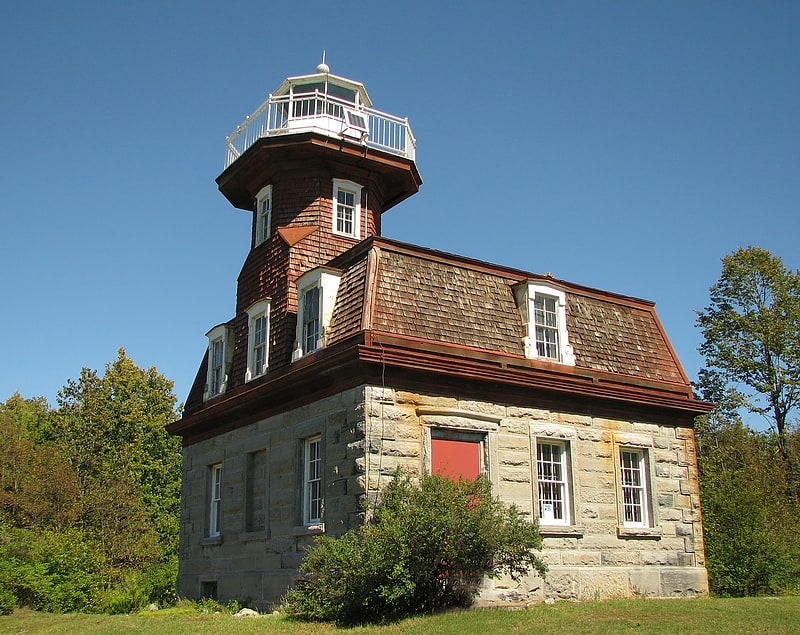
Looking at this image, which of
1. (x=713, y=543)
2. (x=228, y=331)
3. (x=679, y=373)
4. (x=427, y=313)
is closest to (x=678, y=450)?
(x=679, y=373)

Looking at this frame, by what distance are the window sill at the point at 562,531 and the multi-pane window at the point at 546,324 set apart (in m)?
3.57

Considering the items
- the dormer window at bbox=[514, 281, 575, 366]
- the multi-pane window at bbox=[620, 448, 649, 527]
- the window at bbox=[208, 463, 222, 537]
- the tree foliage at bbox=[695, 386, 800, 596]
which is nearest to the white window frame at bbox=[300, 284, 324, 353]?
the dormer window at bbox=[514, 281, 575, 366]

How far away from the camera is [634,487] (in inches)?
723

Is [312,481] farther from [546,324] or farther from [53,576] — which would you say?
[53,576]

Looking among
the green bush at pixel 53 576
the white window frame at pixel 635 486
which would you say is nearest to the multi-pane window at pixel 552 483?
the white window frame at pixel 635 486

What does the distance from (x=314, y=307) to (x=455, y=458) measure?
4.36m

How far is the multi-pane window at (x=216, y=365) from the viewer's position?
21.0 meters

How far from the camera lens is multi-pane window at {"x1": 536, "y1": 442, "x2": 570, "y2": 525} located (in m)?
16.8

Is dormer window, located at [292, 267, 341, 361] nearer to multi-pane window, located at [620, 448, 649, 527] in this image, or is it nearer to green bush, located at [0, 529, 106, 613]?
multi-pane window, located at [620, 448, 649, 527]

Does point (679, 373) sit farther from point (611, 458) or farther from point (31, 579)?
point (31, 579)

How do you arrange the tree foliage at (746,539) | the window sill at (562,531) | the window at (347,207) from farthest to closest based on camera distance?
the window at (347,207) < the tree foliage at (746,539) < the window sill at (562,531)

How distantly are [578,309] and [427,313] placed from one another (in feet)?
14.5

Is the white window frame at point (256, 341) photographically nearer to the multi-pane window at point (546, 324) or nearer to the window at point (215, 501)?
the window at point (215, 501)

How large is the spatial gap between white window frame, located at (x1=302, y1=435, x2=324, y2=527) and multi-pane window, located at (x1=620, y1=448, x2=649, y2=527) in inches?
260
